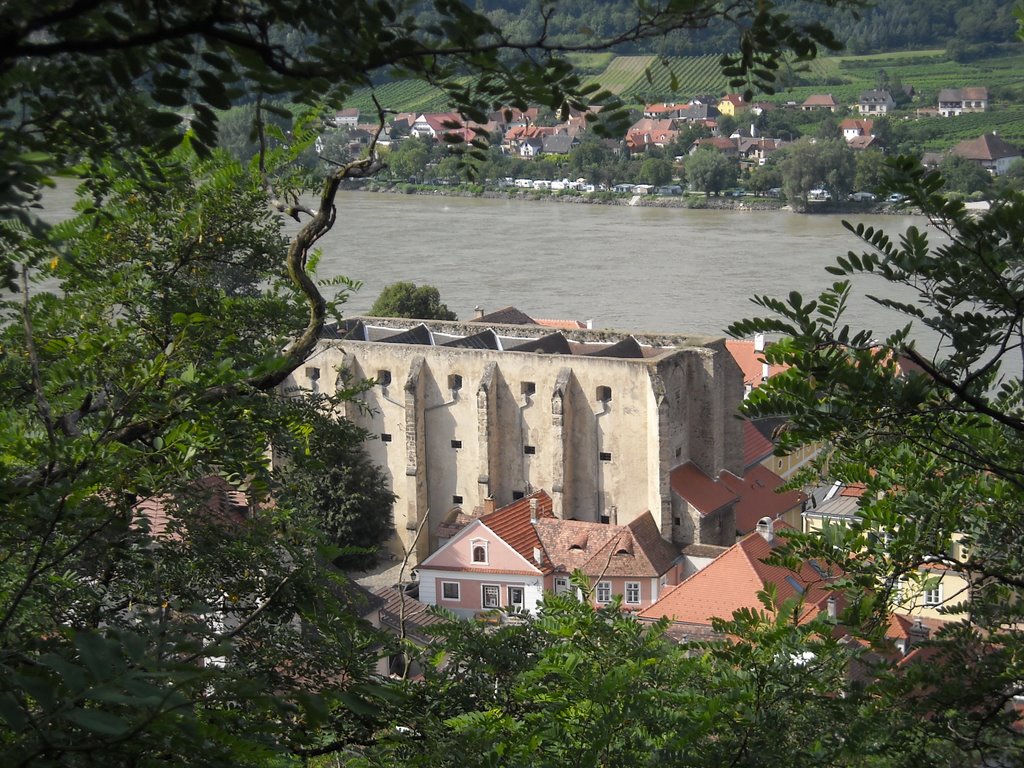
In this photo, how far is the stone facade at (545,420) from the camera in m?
27.0

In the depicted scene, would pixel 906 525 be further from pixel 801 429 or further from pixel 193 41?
pixel 193 41

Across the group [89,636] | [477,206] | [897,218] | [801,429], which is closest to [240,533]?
[801,429]

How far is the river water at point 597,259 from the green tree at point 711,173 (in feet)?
19.5

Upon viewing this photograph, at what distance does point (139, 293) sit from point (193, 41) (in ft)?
11.0

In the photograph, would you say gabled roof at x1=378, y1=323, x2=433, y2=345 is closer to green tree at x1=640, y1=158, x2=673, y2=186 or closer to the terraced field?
green tree at x1=640, y1=158, x2=673, y2=186

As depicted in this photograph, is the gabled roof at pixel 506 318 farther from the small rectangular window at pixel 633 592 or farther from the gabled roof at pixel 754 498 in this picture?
the small rectangular window at pixel 633 592

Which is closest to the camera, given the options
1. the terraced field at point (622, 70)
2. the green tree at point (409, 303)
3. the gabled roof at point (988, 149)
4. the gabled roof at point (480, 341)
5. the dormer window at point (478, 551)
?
the dormer window at point (478, 551)

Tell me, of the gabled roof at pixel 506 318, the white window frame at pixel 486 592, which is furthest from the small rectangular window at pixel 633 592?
the gabled roof at pixel 506 318

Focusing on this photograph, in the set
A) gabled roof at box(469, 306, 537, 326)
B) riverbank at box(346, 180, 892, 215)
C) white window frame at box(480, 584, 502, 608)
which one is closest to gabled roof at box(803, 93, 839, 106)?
riverbank at box(346, 180, 892, 215)

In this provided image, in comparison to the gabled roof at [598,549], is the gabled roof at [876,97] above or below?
above

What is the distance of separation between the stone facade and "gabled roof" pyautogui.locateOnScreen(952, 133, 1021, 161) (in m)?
35.5

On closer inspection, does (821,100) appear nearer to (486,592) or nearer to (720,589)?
(486,592)

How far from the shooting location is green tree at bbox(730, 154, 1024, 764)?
11.8 ft

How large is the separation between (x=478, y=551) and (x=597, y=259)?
885 inches
